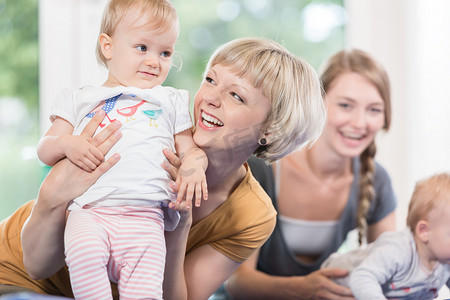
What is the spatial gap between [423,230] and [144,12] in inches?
38.6

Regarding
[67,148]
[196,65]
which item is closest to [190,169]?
[67,148]

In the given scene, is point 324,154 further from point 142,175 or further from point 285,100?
point 142,175

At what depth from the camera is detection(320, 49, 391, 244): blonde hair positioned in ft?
7.08

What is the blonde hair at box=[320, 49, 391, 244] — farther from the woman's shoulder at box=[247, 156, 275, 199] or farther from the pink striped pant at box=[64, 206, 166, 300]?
the pink striped pant at box=[64, 206, 166, 300]

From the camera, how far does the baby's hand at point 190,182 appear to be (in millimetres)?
1245

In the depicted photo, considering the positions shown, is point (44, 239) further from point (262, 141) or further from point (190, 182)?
point (262, 141)

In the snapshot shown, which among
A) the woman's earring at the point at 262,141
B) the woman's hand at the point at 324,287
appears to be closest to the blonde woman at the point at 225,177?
the woman's earring at the point at 262,141

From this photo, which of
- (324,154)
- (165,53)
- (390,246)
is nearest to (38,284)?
(165,53)

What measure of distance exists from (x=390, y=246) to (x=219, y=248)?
0.49 metres

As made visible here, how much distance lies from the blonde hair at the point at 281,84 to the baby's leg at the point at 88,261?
1.69 ft

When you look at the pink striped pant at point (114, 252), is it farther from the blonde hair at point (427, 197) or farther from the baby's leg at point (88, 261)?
the blonde hair at point (427, 197)

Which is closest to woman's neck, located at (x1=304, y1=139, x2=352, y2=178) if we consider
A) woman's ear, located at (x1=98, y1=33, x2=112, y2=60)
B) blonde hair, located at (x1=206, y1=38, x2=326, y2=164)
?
blonde hair, located at (x1=206, y1=38, x2=326, y2=164)

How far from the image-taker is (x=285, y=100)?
1.46 meters

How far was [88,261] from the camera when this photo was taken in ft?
3.72
